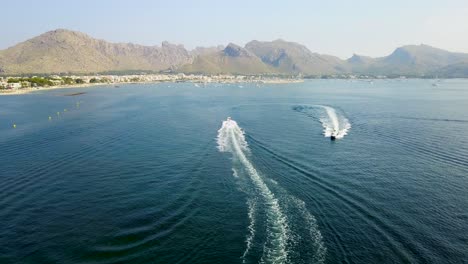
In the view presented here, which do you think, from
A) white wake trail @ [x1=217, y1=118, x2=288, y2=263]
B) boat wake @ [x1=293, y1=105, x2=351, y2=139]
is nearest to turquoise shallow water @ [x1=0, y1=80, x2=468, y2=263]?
white wake trail @ [x1=217, y1=118, x2=288, y2=263]

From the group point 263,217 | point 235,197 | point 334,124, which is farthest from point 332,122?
point 263,217

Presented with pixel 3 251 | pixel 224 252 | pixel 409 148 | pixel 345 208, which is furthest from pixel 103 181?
pixel 409 148

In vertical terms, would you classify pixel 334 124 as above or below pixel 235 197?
above

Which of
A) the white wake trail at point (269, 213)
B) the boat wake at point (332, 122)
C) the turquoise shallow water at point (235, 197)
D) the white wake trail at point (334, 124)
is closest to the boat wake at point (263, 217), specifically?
the white wake trail at point (269, 213)

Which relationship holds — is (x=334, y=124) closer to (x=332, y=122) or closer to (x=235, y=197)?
(x=332, y=122)

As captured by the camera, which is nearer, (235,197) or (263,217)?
(263,217)

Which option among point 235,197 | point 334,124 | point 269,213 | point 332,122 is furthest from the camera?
point 332,122

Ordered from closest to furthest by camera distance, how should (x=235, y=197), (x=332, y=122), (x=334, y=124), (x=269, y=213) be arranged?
1. (x=269, y=213)
2. (x=235, y=197)
3. (x=334, y=124)
4. (x=332, y=122)

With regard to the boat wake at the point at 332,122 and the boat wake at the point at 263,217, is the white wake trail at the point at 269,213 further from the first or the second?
the boat wake at the point at 332,122

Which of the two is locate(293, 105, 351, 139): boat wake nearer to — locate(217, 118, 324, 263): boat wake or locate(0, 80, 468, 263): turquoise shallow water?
locate(0, 80, 468, 263): turquoise shallow water
